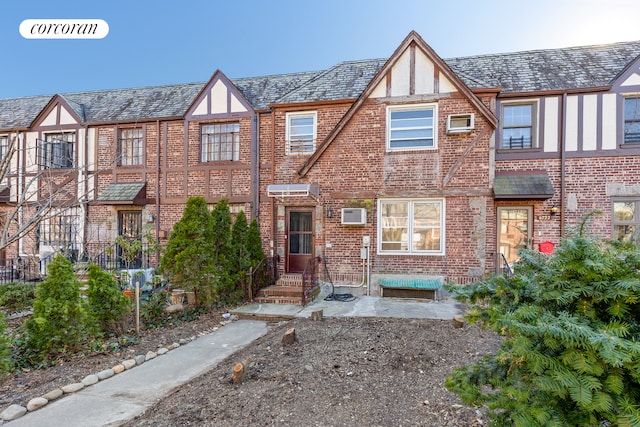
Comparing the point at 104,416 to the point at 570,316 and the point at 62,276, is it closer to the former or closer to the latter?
the point at 62,276

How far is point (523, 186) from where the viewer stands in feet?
29.6

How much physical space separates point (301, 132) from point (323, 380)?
323 inches

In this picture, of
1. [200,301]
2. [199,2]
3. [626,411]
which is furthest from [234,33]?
[626,411]

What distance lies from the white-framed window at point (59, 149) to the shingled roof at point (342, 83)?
97cm

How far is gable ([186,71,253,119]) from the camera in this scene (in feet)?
37.5

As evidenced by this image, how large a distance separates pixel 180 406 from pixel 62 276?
3.18m

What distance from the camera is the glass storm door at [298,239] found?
1040 centimetres

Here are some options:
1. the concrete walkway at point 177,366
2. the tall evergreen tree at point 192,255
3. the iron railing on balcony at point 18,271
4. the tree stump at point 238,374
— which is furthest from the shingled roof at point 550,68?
the iron railing on balcony at point 18,271

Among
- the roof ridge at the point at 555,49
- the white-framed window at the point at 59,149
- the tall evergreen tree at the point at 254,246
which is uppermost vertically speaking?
the roof ridge at the point at 555,49

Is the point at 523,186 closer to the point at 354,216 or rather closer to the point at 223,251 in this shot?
the point at 354,216

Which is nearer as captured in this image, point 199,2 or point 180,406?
point 180,406

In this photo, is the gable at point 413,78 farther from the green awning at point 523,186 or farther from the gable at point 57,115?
the gable at point 57,115

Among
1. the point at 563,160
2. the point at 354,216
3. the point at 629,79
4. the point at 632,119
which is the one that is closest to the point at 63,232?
the point at 354,216

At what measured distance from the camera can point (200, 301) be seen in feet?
25.6
